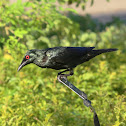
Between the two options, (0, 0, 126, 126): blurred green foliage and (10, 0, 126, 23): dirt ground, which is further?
(10, 0, 126, 23): dirt ground

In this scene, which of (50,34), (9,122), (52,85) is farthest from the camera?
(50,34)

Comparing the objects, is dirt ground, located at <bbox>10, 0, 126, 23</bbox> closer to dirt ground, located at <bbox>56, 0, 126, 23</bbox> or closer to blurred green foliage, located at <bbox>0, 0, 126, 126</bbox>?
dirt ground, located at <bbox>56, 0, 126, 23</bbox>

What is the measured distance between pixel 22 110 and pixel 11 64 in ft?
5.42

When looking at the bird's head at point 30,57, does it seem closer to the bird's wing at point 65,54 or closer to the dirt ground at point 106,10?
the bird's wing at point 65,54

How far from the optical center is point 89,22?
31.1 ft

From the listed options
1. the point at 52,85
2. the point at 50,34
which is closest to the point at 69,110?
the point at 52,85

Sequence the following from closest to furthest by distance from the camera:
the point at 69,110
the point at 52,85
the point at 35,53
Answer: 1. the point at 35,53
2. the point at 69,110
3. the point at 52,85

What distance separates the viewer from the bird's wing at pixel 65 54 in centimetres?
263

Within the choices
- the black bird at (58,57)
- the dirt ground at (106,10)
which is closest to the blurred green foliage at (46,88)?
the black bird at (58,57)

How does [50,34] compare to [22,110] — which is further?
[50,34]

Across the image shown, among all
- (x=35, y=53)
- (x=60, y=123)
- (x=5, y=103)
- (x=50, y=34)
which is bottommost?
(x=60, y=123)

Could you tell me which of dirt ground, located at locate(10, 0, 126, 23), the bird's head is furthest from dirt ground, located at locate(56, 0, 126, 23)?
the bird's head

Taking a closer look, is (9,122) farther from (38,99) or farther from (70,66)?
(70,66)

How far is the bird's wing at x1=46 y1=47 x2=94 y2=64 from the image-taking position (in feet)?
8.64
